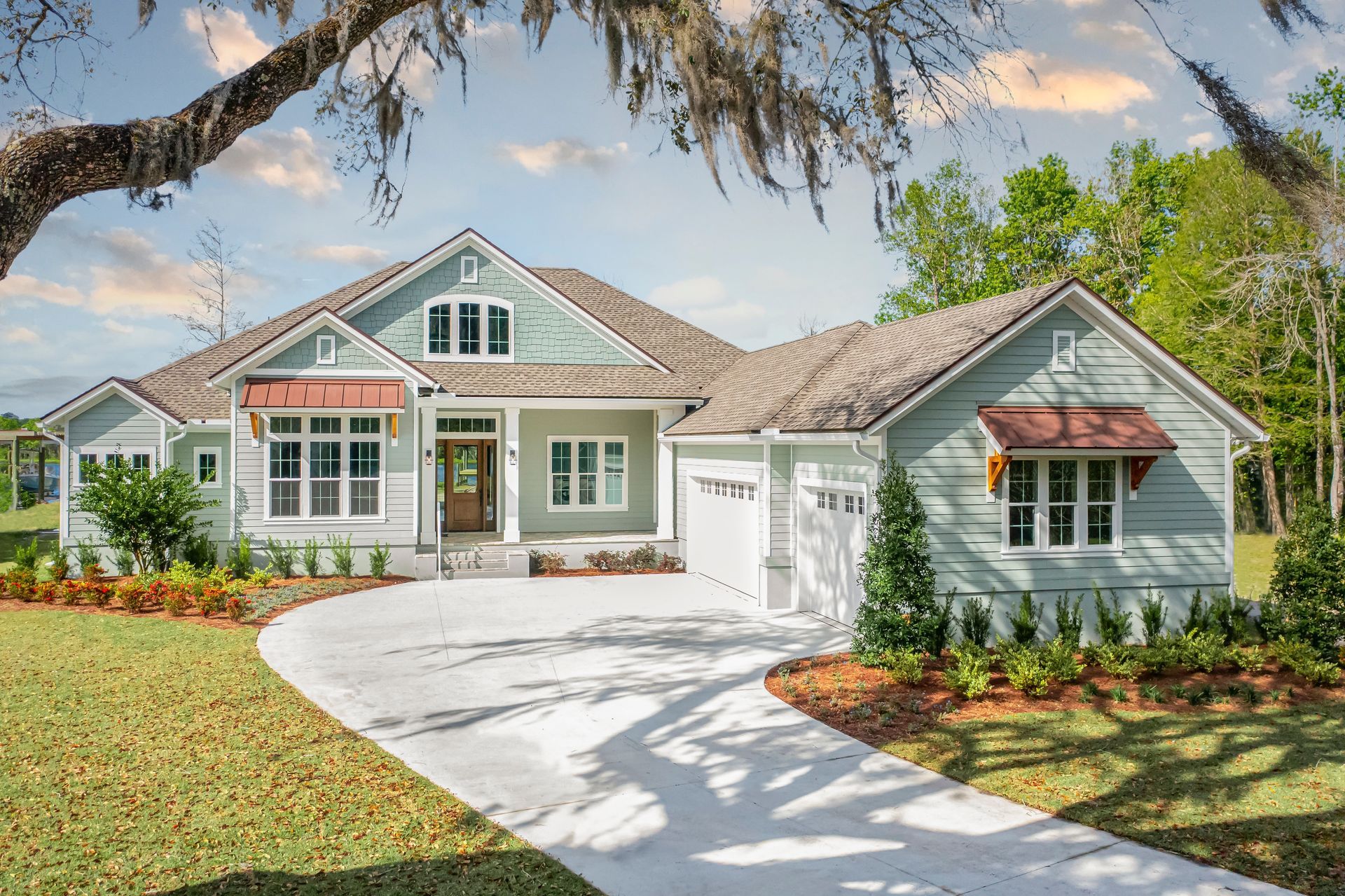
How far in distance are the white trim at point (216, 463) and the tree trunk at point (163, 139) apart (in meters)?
15.0

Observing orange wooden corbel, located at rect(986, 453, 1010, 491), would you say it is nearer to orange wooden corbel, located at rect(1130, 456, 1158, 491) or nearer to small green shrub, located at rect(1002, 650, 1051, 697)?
orange wooden corbel, located at rect(1130, 456, 1158, 491)

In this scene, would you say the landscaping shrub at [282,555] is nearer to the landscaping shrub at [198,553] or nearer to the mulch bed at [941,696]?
the landscaping shrub at [198,553]

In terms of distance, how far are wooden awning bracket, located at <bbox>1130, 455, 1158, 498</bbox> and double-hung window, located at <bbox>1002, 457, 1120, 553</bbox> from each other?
0.66ft

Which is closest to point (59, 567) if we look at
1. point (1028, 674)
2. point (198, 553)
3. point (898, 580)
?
point (198, 553)

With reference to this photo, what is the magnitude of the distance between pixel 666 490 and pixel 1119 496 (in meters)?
10.0

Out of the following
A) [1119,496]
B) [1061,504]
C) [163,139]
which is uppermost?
[163,139]

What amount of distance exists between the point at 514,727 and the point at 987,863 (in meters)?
4.52

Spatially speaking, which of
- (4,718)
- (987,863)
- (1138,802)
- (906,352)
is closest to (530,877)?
(987,863)

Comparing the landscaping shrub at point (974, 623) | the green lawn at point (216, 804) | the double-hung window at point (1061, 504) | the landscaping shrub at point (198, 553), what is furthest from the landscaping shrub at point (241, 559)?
the double-hung window at point (1061, 504)

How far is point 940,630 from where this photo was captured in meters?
11.0

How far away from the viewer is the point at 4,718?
8227mm

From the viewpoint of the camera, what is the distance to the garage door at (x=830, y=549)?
502 inches

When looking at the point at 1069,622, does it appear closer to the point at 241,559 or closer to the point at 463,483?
the point at 463,483

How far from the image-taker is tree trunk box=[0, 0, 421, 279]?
15.7 feet
